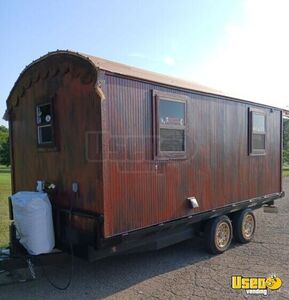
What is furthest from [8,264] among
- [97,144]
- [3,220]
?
[3,220]

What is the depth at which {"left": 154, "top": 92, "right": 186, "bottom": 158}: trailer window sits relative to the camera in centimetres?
536

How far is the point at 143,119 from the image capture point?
5.13m

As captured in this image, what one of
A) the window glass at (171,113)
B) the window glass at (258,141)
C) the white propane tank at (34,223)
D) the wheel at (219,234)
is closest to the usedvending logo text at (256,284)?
the wheel at (219,234)

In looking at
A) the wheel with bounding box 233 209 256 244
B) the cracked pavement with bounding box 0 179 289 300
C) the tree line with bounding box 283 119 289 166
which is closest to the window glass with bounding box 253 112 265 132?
the wheel with bounding box 233 209 256 244

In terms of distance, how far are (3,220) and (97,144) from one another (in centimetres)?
618

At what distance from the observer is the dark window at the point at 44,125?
5457 millimetres

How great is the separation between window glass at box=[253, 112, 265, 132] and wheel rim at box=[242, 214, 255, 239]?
204cm

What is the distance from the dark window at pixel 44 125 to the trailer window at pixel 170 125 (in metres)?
1.70

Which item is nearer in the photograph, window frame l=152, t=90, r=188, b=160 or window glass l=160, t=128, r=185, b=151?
window frame l=152, t=90, r=188, b=160

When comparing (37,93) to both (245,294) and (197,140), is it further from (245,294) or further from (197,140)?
(245,294)

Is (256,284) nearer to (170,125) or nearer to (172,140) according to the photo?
(172,140)

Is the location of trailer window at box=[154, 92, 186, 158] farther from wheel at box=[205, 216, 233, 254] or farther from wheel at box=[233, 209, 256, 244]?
wheel at box=[233, 209, 256, 244]

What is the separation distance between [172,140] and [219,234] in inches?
93.9

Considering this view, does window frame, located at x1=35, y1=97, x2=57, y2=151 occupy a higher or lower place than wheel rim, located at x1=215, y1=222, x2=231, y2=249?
higher
